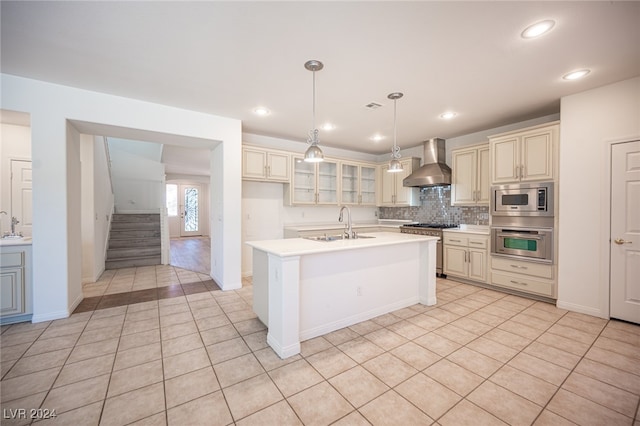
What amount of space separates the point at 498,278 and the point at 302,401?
3.61 m

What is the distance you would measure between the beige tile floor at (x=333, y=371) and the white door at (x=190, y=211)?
8.30 meters

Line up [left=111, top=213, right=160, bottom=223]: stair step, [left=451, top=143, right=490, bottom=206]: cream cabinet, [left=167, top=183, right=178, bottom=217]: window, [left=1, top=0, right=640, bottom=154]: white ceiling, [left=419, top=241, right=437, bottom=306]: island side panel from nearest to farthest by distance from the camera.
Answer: [left=1, top=0, right=640, bottom=154]: white ceiling, [left=419, top=241, right=437, bottom=306]: island side panel, [left=451, top=143, right=490, bottom=206]: cream cabinet, [left=111, top=213, right=160, bottom=223]: stair step, [left=167, top=183, right=178, bottom=217]: window

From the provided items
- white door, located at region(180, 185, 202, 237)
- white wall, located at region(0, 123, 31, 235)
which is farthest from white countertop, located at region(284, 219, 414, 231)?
white door, located at region(180, 185, 202, 237)

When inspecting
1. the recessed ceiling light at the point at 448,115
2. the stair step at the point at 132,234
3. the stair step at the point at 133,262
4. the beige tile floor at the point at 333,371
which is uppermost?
the recessed ceiling light at the point at 448,115

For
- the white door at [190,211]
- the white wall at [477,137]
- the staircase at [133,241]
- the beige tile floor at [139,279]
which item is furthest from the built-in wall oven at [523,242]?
the white door at [190,211]

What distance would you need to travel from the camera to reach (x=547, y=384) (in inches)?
74.2

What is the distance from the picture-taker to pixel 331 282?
268 cm

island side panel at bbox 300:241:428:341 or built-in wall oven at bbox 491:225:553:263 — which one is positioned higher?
built-in wall oven at bbox 491:225:553:263

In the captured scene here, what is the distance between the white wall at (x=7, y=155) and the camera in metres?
3.50

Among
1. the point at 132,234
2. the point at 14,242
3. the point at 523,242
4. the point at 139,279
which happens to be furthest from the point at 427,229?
the point at 132,234

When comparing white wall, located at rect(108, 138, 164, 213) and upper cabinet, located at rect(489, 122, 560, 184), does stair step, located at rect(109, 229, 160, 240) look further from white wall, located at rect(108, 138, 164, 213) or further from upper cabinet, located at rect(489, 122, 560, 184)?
upper cabinet, located at rect(489, 122, 560, 184)

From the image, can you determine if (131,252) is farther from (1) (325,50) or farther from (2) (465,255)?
(2) (465,255)

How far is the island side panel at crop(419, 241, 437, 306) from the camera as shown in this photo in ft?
11.1

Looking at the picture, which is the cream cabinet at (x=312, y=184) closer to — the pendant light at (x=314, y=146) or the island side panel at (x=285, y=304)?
the pendant light at (x=314, y=146)
